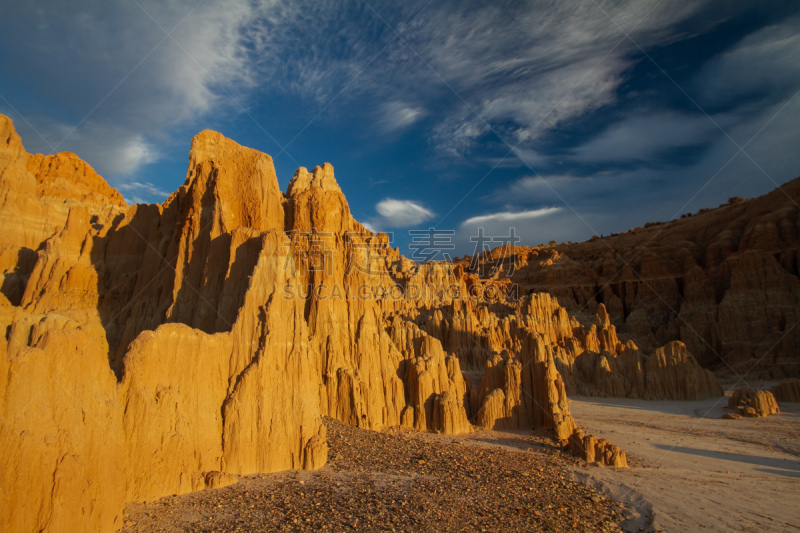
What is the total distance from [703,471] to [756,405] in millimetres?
15460

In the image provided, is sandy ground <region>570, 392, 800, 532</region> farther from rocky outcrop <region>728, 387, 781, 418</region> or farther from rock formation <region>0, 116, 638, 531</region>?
rock formation <region>0, 116, 638, 531</region>

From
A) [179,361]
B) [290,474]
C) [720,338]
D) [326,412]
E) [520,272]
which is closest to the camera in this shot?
[179,361]

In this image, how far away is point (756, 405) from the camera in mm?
27250

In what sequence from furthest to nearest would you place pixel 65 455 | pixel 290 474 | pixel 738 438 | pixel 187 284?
pixel 738 438 → pixel 187 284 → pixel 290 474 → pixel 65 455

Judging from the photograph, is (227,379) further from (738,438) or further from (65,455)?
(738,438)

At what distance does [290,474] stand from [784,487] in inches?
638

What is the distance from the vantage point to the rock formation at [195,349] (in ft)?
28.7

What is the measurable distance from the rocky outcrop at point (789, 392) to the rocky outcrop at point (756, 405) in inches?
154

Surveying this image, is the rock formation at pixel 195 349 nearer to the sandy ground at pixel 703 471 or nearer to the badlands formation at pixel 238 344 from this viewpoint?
the badlands formation at pixel 238 344

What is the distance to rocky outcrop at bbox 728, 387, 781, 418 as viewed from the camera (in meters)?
26.9

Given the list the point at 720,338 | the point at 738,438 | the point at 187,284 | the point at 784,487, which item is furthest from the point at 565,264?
the point at 187,284

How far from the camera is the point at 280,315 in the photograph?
595 inches

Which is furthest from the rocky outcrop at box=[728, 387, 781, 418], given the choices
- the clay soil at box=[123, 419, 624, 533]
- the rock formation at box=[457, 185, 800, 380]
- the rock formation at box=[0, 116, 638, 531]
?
the clay soil at box=[123, 419, 624, 533]

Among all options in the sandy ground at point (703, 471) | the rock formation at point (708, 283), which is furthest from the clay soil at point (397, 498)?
the rock formation at point (708, 283)
